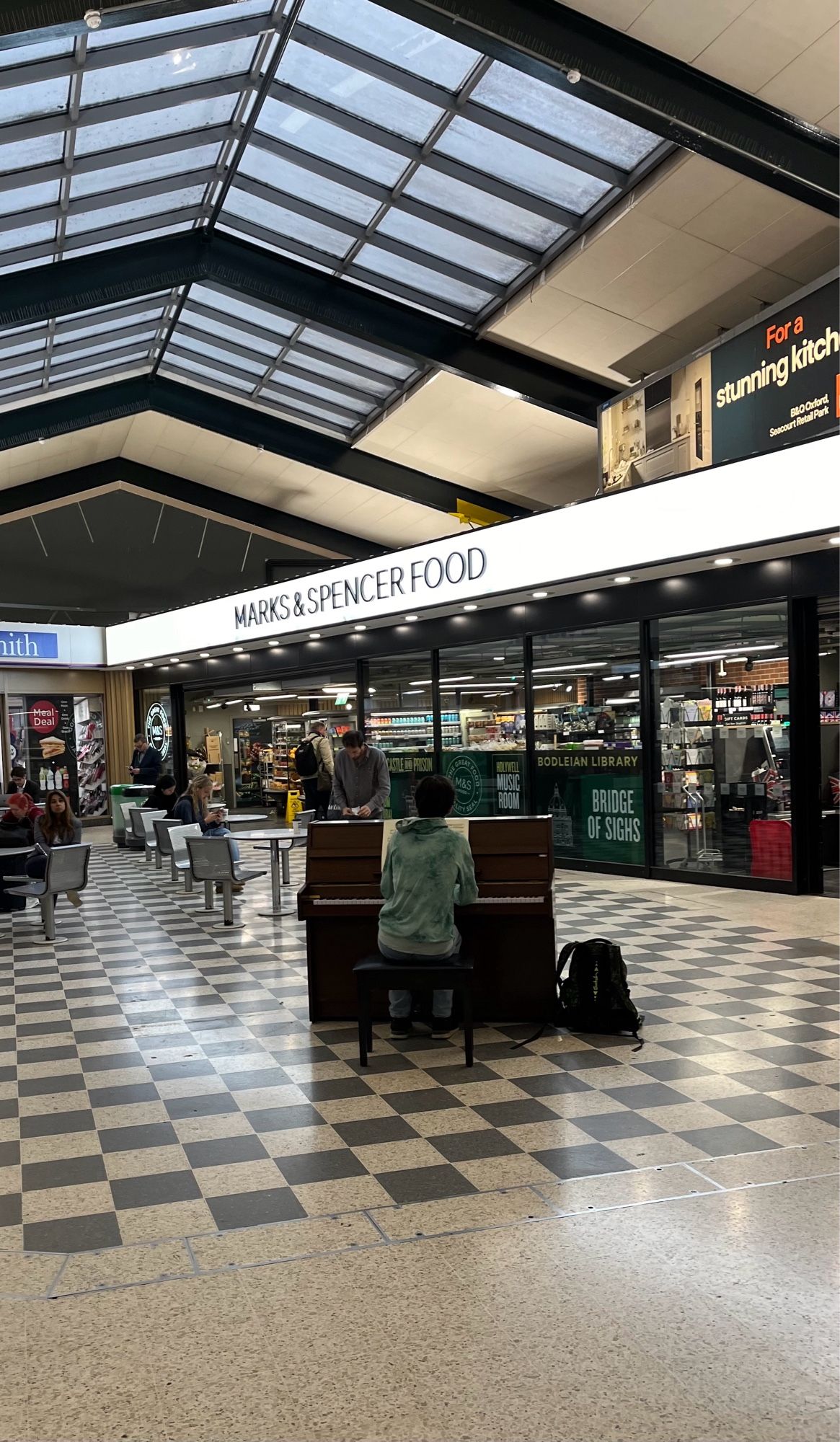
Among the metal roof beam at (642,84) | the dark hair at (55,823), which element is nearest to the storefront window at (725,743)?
the metal roof beam at (642,84)

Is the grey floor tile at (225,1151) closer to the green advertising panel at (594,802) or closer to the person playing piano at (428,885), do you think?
the person playing piano at (428,885)

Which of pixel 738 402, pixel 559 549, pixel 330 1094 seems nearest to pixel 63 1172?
pixel 330 1094

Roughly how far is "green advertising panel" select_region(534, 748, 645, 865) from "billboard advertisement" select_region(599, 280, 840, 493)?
2.74 metres

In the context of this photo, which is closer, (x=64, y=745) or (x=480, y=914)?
(x=480, y=914)

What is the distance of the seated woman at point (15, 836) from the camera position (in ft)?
29.3

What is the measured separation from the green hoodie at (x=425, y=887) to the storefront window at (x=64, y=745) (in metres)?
14.9

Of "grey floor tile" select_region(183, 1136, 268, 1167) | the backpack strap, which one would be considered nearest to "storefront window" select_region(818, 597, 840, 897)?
the backpack strap

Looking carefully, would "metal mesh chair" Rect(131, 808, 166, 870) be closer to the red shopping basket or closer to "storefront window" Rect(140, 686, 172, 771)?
"storefront window" Rect(140, 686, 172, 771)

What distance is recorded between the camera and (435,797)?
5.02m

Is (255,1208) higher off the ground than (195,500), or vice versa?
(195,500)

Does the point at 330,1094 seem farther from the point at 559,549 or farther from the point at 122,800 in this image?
the point at 122,800

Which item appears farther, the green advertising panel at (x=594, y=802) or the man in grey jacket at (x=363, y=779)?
the green advertising panel at (x=594, y=802)

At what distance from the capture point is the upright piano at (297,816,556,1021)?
537 centimetres

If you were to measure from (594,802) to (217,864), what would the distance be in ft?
13.9
